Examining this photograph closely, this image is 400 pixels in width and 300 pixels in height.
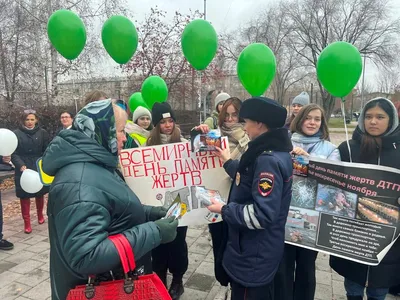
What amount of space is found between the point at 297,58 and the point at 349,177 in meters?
27.5

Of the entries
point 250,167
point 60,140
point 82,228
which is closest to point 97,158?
point 60,140

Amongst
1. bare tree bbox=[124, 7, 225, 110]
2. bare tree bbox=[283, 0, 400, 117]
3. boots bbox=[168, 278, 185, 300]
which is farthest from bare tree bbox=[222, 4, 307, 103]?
boots bbox=[168, 278, 185, 300]

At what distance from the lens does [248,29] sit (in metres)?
27.0

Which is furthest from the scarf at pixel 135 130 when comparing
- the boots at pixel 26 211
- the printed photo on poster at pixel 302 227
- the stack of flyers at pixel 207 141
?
the boots at pixel 26 211

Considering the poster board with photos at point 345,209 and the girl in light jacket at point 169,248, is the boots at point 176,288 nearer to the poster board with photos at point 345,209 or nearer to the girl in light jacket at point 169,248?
the girl in light jacket at point 169,248

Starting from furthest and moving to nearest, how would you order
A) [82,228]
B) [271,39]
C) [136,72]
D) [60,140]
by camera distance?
1. [271,39]
2. [136,72]
3. [60,140]
4. [82,228]

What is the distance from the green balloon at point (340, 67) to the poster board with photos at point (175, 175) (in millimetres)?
1145

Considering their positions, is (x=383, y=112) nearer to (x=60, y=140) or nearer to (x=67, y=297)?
(x=60, y=140)

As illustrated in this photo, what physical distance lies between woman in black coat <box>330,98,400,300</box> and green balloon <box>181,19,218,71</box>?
193cm

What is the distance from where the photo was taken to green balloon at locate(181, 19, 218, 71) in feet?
11.5

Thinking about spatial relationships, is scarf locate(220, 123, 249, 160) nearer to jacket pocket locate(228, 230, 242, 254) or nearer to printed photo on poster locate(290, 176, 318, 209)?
printed photo on poster locate(290, 176, 318, 209)

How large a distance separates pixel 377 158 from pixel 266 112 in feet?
3.75

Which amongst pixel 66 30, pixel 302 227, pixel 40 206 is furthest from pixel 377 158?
pixel 40 206

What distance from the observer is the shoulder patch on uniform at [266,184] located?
6.09 feet
